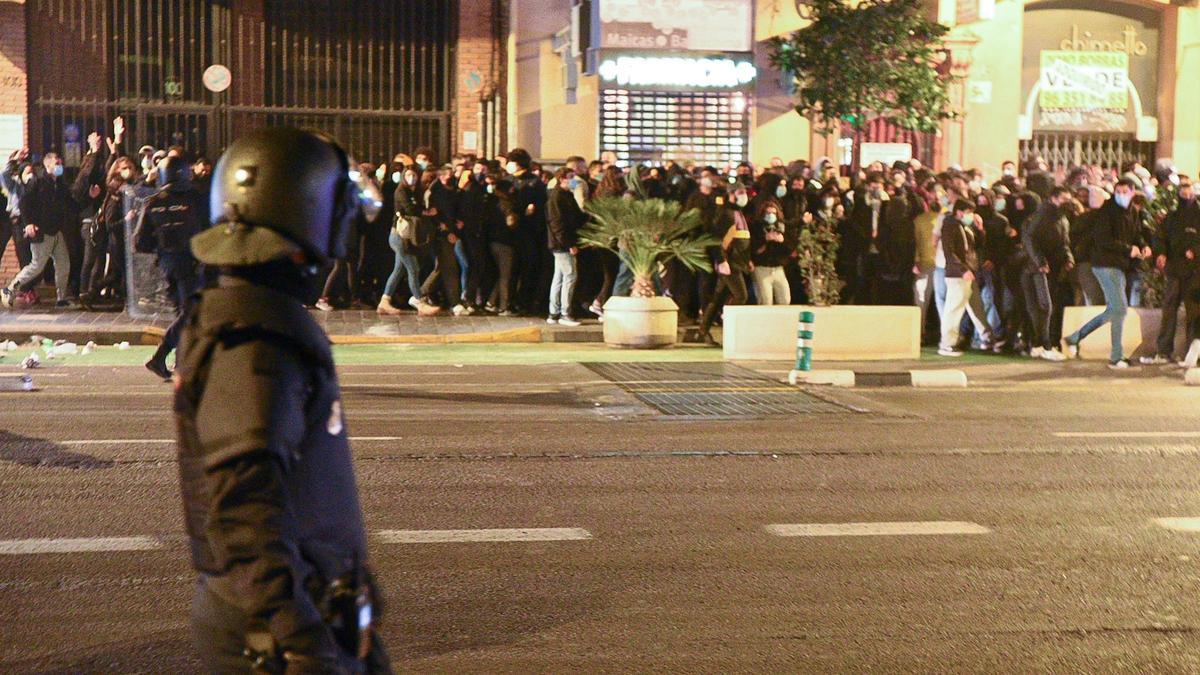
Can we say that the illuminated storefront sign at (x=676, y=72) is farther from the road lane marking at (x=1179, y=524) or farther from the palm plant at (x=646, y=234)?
the road lane marking at (x=1179, y=524)

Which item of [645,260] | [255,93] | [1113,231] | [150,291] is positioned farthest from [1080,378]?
[255,93]

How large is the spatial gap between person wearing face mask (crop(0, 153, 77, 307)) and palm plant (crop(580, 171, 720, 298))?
6522 mm

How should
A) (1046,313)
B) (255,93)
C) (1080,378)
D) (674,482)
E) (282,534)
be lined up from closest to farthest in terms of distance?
(282,534) < (674,482) < (1080,378) < (1046,313) < (255,93)

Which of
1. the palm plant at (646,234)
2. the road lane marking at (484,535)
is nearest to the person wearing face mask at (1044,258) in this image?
the palm plant at (646,234)

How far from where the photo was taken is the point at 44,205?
62.7ft

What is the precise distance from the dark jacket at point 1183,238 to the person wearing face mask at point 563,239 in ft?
21.7

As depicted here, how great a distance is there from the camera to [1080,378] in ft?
52.2

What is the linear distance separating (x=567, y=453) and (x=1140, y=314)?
32.0 ft

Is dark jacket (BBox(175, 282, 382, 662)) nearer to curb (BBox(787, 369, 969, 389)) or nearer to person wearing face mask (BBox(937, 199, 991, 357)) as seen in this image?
curb (BBox(787, 369, 969, 389))

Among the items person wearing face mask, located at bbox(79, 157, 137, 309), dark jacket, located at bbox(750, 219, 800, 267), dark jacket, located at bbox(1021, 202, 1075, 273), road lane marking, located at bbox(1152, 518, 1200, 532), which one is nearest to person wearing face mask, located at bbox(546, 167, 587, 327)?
dark jacket, located at bbox(750, 219, 800, 267)

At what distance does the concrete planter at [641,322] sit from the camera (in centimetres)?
1767

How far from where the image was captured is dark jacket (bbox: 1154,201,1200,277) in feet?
56.4

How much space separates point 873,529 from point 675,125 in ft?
57.9

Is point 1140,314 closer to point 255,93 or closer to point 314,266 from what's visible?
point 255,93
